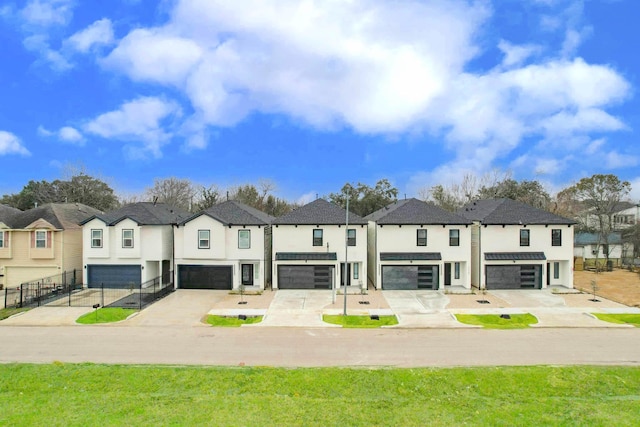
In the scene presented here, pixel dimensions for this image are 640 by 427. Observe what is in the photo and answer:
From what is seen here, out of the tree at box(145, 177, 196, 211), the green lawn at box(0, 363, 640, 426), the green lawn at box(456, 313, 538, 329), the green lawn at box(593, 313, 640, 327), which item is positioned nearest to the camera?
the green lawn at box(0, 363, 640, 426)

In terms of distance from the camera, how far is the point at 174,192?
65.5 m

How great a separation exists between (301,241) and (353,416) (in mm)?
19183

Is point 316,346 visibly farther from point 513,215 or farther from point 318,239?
point 513,215

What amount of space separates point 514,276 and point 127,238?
26810mm

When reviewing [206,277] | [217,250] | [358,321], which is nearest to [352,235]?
[217,250]

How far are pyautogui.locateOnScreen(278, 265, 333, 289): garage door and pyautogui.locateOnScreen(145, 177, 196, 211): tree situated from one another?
40608mm

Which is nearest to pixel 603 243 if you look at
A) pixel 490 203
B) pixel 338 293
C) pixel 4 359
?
pixel 490 203

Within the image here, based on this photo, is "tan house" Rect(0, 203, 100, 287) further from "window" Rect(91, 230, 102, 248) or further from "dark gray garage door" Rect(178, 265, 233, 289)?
"dark gray garage door" Rect(178, 265, 233, 289)

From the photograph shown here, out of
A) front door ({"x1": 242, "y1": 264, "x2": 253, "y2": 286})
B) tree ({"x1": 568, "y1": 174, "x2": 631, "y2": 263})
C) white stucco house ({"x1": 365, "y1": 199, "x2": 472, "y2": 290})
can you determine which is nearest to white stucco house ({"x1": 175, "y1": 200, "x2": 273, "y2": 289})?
front door ({"x1": 242, "y1": 264, "x2": 253, "y2": 286})

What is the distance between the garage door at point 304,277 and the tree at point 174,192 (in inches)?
1599

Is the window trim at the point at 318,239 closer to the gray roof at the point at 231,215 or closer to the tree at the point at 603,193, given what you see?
the gray roof at the point at 231,215

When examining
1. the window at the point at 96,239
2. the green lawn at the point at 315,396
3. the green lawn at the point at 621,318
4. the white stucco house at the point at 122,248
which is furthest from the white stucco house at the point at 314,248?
the green lawn at the point at 315,396

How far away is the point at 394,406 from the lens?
10.6m

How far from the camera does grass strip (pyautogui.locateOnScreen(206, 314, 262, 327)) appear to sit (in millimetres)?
19672
